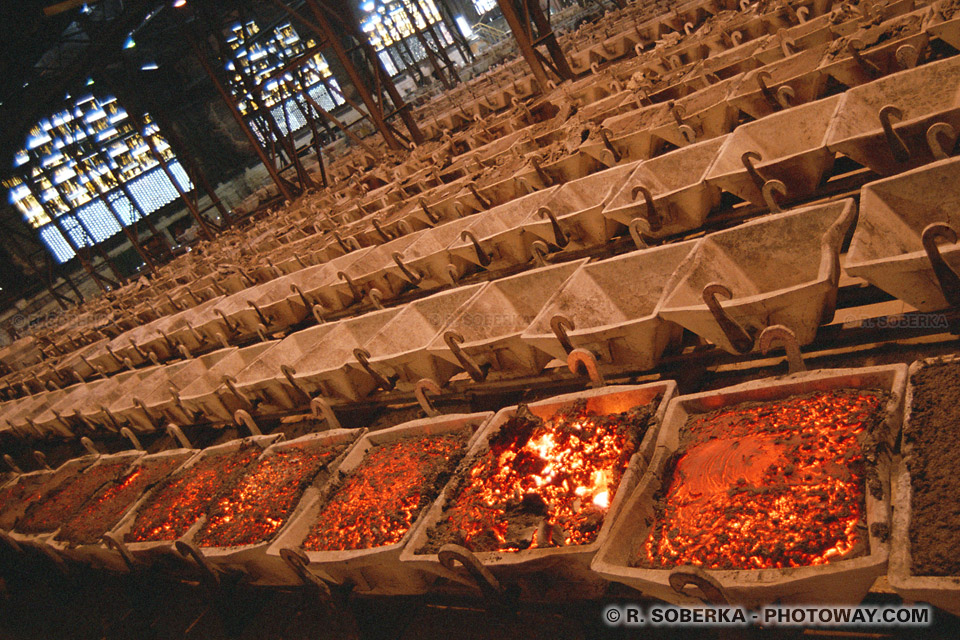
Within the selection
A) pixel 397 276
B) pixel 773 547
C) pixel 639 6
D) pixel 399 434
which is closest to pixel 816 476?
pixel 773 547

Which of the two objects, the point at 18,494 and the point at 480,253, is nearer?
the point at 480,253

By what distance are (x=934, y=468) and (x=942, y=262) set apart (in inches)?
35.8

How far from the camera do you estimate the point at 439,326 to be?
4.45 m

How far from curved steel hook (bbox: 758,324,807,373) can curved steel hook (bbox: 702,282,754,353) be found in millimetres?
227

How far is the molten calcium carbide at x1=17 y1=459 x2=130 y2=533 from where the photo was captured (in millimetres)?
4831

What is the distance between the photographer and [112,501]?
456 cm

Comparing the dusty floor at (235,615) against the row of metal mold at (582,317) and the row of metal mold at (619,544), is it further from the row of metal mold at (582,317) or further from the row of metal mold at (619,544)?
the row of metal mold at (582,317)

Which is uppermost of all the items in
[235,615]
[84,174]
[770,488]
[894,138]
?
[84,174]

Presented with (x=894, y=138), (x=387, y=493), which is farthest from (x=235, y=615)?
(x=894, y=138)

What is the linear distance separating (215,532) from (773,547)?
3.16m

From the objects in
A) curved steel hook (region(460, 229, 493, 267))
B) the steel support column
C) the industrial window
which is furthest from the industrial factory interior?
the industrial window

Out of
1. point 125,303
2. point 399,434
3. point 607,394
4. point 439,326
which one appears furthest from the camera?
point 125,303

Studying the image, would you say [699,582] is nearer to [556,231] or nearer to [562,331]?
[562,331]

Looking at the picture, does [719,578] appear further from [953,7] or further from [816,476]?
[953,7]
